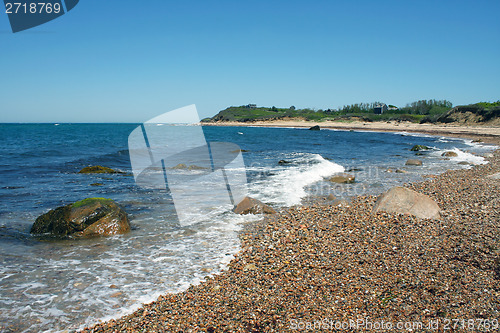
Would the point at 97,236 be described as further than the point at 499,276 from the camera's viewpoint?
Yes

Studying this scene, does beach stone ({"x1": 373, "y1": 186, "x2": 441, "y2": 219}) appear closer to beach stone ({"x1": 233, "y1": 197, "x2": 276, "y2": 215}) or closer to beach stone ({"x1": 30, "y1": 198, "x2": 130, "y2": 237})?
beach stone ({"x1": 233, "y1": 197, "x2": 276, "y2": 215})

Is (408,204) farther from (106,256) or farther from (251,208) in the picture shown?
(106,256)

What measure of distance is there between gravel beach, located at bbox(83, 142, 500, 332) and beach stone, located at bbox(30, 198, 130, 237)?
284 cm

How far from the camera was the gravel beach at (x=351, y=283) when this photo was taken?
3.54m

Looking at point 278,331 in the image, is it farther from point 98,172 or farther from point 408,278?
point 98,172

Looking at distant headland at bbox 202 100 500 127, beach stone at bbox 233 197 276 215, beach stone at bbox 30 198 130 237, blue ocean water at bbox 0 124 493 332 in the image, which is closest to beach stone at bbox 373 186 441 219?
blue ocean water at bbox 0 124 493 332

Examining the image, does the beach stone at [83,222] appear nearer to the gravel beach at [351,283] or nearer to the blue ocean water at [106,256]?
the blue ocean water at [106,256]

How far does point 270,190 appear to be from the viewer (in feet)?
37.4

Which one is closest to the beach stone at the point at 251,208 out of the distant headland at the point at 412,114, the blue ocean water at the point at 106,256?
the blue ocean water at the point at 106,256

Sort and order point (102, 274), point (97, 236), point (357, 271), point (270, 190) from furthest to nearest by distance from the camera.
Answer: point (270, 190), point (97, 236), point (102, 274), point (357, 271)

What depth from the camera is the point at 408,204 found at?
7.41m

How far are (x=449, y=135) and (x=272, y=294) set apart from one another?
1977 inches

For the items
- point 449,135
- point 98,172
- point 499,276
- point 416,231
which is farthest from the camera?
point 449,135

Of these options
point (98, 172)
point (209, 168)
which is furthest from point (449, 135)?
point (98, 172)
